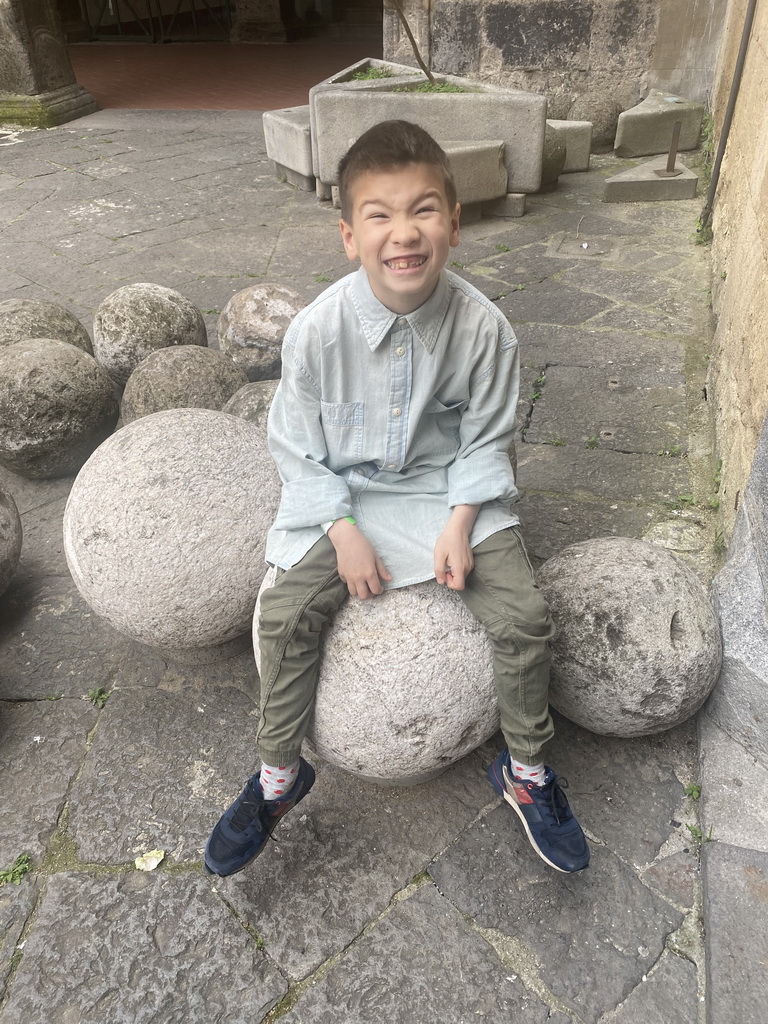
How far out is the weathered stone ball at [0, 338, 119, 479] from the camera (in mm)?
3650

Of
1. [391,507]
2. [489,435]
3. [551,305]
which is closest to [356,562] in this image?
[391,507]

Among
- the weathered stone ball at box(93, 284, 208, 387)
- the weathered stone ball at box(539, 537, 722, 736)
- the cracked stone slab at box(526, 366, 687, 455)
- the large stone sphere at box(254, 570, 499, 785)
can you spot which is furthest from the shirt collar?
the weathered stone ball at box(93, 284, 208, 387)

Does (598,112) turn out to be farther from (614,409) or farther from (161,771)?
(161,771)

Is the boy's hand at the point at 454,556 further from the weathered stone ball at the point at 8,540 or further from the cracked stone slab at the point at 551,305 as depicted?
the cracked stone slab at the point at 551,305

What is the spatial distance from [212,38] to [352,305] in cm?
1751

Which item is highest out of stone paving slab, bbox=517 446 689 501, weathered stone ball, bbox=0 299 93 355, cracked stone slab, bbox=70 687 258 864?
weathered stone ball, bbox=0 299 93 355

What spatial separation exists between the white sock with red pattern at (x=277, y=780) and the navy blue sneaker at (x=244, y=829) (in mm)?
16

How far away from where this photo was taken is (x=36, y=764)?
101 inches

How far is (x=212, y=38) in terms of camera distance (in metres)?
16.6

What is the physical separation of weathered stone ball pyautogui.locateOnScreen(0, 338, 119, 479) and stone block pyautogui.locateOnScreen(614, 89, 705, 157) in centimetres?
659

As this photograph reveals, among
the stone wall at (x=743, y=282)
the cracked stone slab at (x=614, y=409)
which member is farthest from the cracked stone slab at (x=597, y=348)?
the stone wall at (x=743, y=282)

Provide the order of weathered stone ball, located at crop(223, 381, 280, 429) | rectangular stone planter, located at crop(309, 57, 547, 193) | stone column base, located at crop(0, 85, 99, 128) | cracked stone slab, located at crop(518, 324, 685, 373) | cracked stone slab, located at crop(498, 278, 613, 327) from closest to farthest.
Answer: weathered stone ball, located at crop(223, 381, 280, 429) < cracked stone slab, located at crop(518, 324, 685, 373) < cracked stone slab, located at crop(498, 278, 613, 327) < rectangular stone planter, located at crop(309, 57, 547, 193) < stone column base, located at crop(0, 85, 99, 128)

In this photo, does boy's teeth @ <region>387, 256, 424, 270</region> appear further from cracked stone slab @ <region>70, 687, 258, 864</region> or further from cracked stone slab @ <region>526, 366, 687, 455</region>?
cracked stone slab @ <region>526, 366, 687, 455</region>

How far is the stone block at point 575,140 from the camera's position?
786cm
